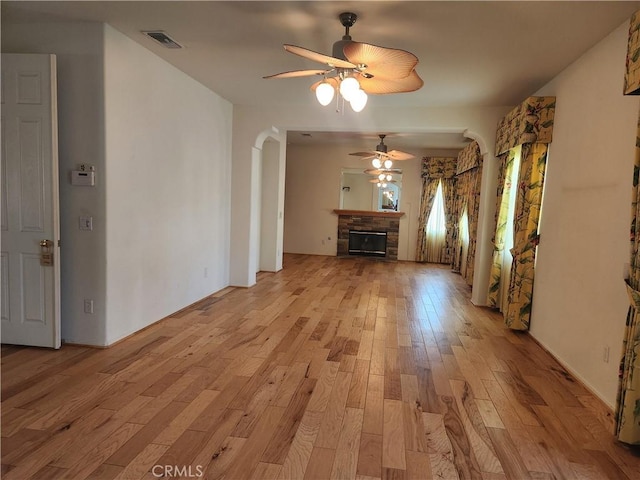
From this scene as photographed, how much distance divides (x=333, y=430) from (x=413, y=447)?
45cm

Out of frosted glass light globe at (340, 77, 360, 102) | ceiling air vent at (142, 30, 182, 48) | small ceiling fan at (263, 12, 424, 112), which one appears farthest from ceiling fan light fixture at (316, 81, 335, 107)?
A: ceiling air vent at (142, 30, 182, 48)

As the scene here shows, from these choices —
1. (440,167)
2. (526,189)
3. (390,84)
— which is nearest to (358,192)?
(440,167)

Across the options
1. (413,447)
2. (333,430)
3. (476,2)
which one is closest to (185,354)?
(333,430)

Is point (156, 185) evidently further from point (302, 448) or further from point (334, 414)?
point (302, 448)

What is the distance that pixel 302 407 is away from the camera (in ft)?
8.15

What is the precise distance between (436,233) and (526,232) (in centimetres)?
516

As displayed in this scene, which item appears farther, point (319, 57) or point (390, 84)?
point (390, 84)

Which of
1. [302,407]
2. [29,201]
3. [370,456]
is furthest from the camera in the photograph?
[29,201]

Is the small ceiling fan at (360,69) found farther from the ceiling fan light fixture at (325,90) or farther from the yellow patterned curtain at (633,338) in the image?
the yellow patterned curtain at (633,338)

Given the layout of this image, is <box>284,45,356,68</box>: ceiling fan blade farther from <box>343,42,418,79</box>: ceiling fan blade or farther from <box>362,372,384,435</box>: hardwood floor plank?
<box>362,372,384,435</box>: hardwood floor plank

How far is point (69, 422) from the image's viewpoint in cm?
221

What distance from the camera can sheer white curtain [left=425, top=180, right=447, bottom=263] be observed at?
909 cm

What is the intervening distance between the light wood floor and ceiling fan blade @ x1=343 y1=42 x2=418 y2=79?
2138 mm
